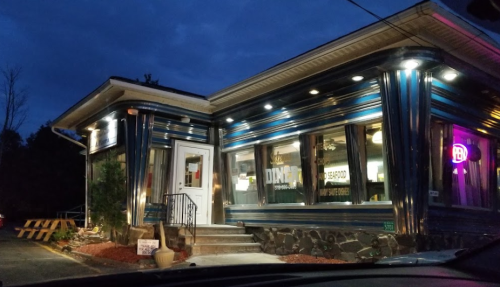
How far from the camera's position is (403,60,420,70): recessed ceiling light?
7.55 m

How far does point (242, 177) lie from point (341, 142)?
3.49 meters

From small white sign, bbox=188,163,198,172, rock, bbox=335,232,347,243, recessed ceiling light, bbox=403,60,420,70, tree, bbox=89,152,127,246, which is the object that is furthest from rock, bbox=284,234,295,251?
recessed ceiling light, bbox=403,60,420,70

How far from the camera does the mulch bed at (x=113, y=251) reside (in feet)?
30.3

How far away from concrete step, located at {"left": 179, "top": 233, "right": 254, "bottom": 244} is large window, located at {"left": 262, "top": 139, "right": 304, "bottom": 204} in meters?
1.07

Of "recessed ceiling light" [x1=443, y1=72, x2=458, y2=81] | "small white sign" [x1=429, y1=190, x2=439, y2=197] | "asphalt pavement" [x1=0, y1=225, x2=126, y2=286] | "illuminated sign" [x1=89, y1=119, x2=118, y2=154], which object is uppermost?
"recessed ceiling light" [x1=443, y1=72, x2=458, y2=81]

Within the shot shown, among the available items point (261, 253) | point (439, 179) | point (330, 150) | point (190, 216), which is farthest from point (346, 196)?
point (190, 216)

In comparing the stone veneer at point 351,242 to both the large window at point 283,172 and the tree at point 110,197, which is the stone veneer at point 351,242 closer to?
the large window at point 283,172

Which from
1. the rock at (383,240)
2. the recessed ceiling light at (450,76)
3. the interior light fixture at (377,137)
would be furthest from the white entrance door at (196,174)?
the recessed ceiling light at (450,76)

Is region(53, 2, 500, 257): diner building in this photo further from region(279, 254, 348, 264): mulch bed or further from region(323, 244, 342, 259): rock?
region(279, 254, 348, 264): mulch bed

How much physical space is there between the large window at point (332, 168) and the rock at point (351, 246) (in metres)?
0.89

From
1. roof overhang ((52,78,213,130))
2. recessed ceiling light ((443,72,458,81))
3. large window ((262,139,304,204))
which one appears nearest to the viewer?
recessed ceiling light ((443,72,458,81))

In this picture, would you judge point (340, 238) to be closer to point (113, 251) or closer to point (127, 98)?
point (113, 251)

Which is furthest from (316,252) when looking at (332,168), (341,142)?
(341,142)

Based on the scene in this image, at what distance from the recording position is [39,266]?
29.0ft
